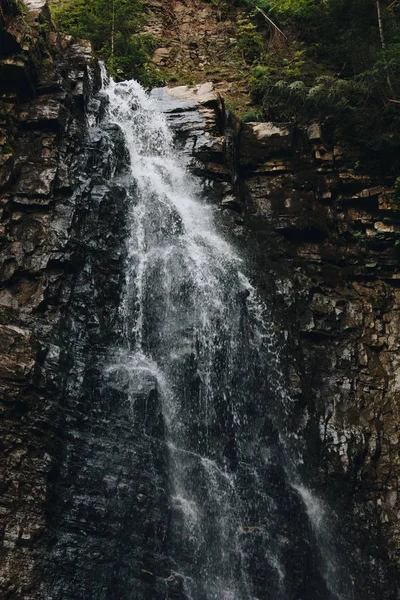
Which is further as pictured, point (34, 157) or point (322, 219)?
point (322, 219)

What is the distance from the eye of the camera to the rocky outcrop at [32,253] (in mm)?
8859

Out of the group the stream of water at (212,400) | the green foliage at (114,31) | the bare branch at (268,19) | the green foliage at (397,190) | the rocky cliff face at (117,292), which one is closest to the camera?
the rocky cliff face at (117,292)

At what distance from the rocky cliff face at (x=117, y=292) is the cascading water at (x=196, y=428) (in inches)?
4.9

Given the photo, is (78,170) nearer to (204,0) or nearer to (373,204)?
(373,204)

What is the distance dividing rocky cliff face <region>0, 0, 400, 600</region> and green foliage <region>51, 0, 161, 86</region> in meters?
2.89

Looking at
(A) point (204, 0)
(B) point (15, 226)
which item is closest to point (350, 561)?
(B) point (15, 226)

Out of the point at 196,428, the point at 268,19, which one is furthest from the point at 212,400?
the point at 268,19

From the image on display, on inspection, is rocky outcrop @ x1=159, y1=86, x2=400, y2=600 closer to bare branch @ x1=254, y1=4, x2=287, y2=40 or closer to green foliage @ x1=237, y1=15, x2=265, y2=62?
green foliage @ x1=237, y1=15, x2=265, y2=62

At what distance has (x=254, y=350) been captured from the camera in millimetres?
12758

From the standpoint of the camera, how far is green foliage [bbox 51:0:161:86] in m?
20.0

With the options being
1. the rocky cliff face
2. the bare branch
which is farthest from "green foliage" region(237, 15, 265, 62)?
the rocky cliff face

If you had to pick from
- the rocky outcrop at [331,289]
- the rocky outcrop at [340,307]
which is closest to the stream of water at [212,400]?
the rocky outcrop at [331,289]

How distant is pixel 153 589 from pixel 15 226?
7.79 metres

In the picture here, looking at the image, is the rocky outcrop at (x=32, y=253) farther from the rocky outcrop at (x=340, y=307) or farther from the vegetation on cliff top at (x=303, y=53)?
the rocky outcrop at (x=340, y=307)
